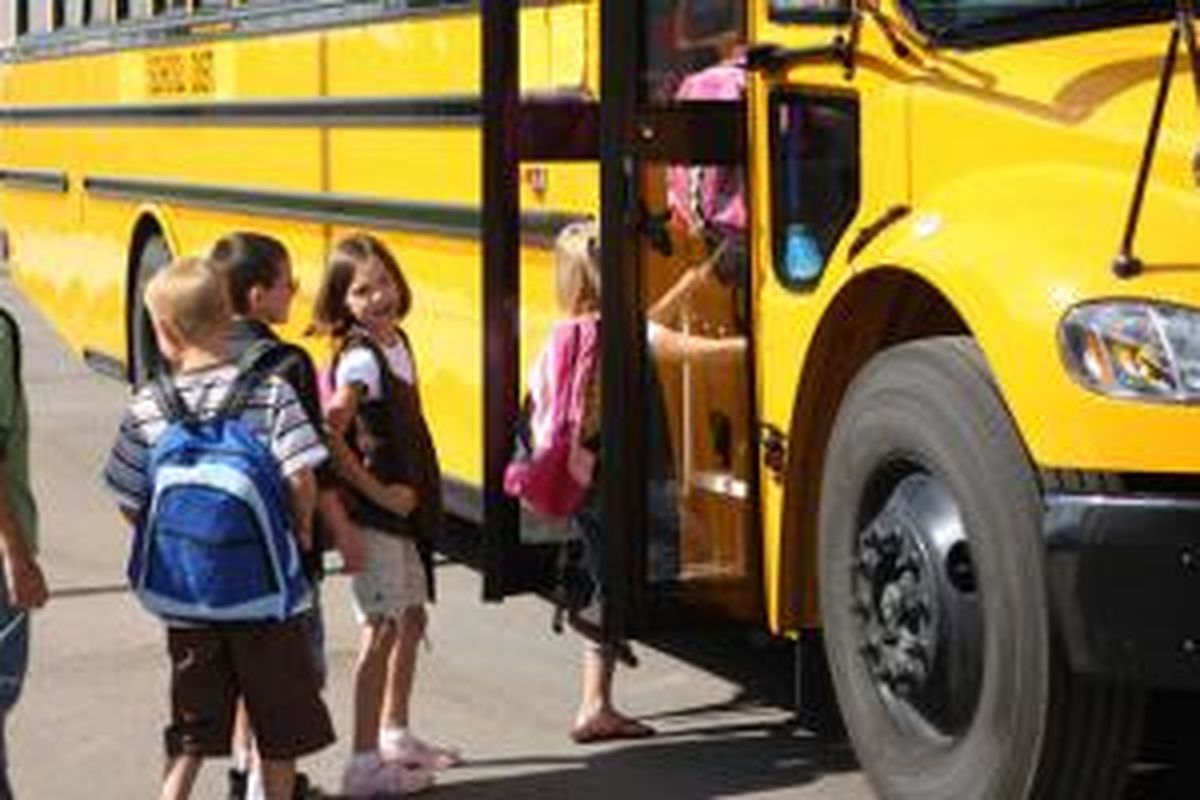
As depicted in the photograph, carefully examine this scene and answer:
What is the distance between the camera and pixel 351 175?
25.0ft

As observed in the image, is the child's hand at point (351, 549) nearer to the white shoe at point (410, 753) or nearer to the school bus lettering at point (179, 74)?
the white shoe at point (410, 753)

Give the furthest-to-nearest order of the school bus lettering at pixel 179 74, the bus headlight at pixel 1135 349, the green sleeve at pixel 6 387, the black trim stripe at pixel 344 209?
the school bus lettering at pixel 179 74
the black trim stripe at pixel 344 209
the green sleeve at pixel 6 387
the bus headlight at pixel 1135 349

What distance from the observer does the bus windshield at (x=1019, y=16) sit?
4504 mm

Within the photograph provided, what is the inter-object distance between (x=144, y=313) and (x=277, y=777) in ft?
19.1

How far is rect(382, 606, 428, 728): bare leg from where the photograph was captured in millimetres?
5418

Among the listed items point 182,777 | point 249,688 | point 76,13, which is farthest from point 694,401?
point 76,13

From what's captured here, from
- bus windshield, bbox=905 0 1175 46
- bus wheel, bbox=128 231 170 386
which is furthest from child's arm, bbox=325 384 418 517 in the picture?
bus wheel, bbox=128 231 170 386

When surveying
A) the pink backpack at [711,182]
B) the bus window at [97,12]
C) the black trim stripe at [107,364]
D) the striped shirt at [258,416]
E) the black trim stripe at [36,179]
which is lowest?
the black trim stripe at [107,364]

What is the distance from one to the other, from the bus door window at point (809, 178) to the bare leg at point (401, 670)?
1153 mm

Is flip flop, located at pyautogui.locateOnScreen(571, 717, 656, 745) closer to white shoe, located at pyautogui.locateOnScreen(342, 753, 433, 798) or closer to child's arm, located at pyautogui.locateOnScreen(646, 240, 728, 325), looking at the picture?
white shoe, located at pyautogui.locateOnScreen(342, 753, 433, 798)

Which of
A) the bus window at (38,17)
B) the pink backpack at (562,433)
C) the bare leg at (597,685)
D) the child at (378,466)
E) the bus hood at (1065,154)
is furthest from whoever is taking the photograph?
the bus window at (38,17)

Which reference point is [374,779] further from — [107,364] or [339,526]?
[107,364]

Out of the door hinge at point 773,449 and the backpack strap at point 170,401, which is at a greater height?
the backpack strap at point 170,401

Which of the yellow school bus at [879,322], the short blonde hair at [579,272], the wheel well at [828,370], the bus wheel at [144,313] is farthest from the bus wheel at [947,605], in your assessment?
the bus wheel at [144,313]
